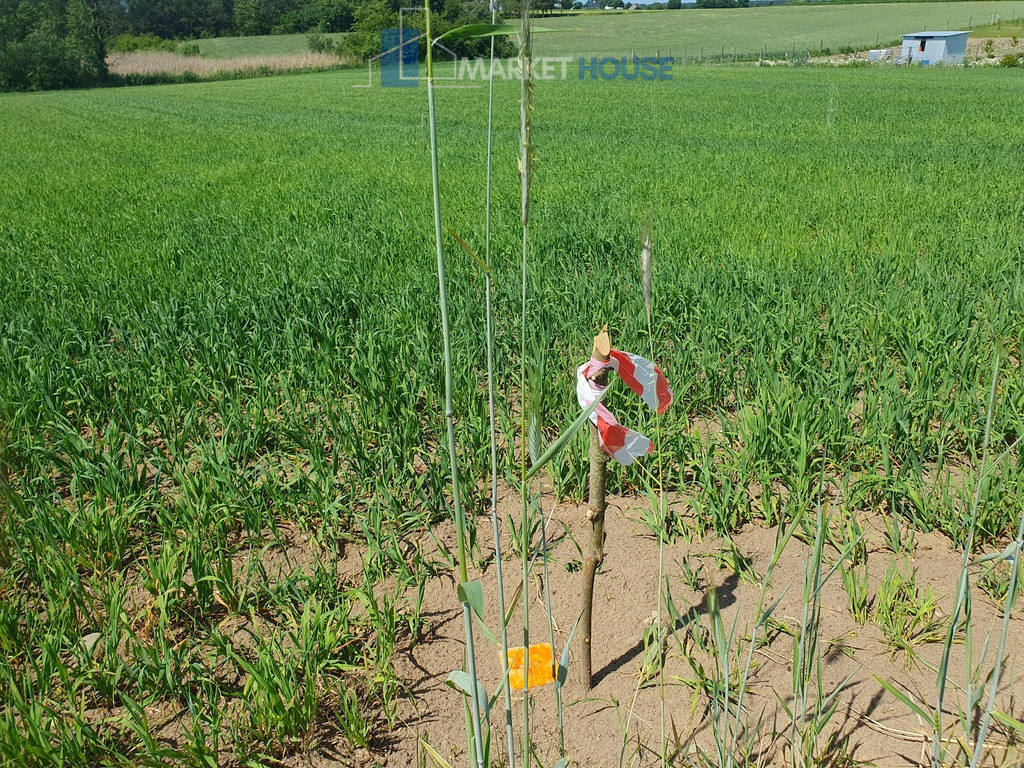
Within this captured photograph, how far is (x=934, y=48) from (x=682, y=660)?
49169 millimetres

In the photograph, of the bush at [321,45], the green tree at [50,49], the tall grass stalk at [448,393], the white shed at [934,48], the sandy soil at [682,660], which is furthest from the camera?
the bush at [321,45]

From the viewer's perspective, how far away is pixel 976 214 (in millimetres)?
6105

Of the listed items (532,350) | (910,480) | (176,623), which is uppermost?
(532,350)

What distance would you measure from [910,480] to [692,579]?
966 mm

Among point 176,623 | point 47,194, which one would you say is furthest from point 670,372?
point 47,194

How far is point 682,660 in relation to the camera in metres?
1.99

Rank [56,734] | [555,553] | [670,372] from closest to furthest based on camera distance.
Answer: [56,734], [555,553], [670,372]

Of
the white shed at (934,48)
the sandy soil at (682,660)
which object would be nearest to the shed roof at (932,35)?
the white shed at (934,48)

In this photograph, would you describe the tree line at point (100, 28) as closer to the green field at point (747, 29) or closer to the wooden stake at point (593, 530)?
the green field at point (747, 29)

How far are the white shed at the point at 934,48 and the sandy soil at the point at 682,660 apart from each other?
46355 millimetres

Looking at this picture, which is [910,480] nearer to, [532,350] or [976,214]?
[532,350]

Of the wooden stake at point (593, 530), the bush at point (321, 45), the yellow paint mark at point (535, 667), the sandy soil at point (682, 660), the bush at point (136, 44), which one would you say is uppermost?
the bush at point (136, 44)

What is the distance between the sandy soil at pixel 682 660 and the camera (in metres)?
1.73

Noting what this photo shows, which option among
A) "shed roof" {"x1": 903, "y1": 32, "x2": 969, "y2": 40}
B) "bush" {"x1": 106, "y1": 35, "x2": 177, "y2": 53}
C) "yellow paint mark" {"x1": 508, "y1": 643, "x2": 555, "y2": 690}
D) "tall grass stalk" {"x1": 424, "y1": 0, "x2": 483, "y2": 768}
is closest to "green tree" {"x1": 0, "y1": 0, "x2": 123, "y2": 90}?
"bush" {"x1": 106, "y1": 35, "x2": 177, "y2": 53}
